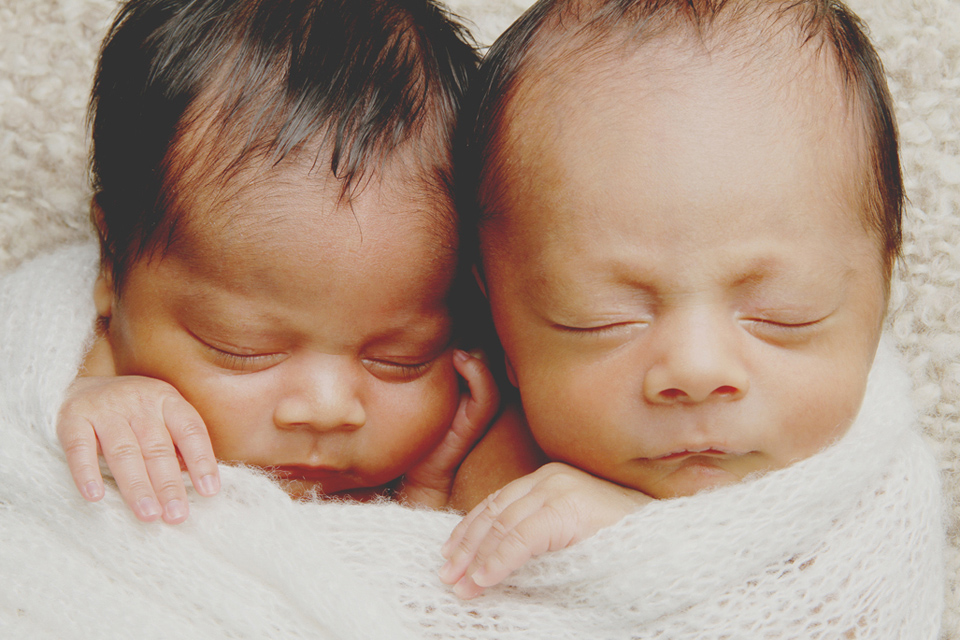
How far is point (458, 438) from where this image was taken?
55.7 inches

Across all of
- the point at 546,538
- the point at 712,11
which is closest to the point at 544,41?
the point at 712,11

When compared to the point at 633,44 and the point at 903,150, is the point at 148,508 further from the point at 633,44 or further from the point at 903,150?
the point at 903,150

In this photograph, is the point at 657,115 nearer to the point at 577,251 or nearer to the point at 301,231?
the point at 577,251

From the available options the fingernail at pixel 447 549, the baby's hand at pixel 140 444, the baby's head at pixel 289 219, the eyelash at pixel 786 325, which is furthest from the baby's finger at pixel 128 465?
the eyelash at pixel 786 325

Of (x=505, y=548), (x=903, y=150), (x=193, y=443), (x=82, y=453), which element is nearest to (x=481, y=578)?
(x=505, y=548)

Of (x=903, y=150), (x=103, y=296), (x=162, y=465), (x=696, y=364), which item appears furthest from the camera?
(x=903, y=150)

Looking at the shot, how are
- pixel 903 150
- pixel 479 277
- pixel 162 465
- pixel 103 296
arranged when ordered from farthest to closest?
pixel 903 150 → pixel 103 296 → pixel 479 277 → pixel 162 465

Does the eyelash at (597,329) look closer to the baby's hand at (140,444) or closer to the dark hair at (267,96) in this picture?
the dark hair at (267,96)

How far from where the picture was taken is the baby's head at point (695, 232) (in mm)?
1016

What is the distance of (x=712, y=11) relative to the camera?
1.08 meters

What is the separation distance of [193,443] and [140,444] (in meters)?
0.06

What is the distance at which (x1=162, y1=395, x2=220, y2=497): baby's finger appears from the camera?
1095mm

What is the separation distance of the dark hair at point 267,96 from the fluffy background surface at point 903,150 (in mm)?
395

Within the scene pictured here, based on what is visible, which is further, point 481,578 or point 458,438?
point 458,438
